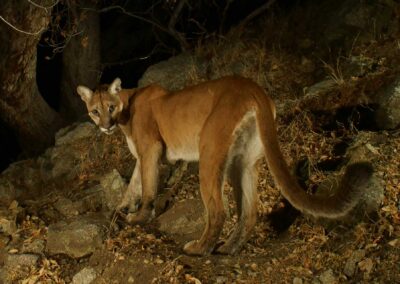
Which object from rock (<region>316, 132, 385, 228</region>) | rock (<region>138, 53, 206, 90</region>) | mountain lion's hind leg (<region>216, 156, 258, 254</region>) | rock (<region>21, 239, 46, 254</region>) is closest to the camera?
rock (<region>316, 132, 385, 228</region>)

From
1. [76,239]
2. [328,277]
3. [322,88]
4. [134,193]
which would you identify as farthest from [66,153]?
[328,277]

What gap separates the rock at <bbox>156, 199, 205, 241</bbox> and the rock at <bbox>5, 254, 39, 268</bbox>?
1.21 meters

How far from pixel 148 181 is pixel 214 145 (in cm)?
120

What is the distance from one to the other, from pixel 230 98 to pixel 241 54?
3483 millimetres

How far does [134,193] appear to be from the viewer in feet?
19.4

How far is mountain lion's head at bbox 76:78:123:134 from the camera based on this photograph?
5.86 meters

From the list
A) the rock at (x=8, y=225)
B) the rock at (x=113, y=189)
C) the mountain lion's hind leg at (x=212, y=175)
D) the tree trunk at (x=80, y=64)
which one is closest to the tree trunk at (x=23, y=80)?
the tree trunk at (x=80, y=64)

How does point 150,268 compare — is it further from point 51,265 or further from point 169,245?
point 51,265

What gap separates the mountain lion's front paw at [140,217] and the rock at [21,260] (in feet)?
3.14

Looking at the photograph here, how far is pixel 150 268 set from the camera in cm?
468

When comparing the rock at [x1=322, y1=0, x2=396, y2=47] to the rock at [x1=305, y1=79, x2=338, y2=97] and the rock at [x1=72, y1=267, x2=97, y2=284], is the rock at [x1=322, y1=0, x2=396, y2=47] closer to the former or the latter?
the rock at [x1=305, y1=79, x2=338, y2=97]

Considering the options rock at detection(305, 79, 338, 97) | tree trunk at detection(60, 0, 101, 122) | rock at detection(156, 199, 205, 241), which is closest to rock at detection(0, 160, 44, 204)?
tree trunk at detection(60, 0, 101, 122)

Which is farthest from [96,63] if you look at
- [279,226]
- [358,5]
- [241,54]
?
[279,226]

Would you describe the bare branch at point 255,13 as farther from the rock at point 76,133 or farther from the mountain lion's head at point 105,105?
the mountain lion's head at point 105,105
